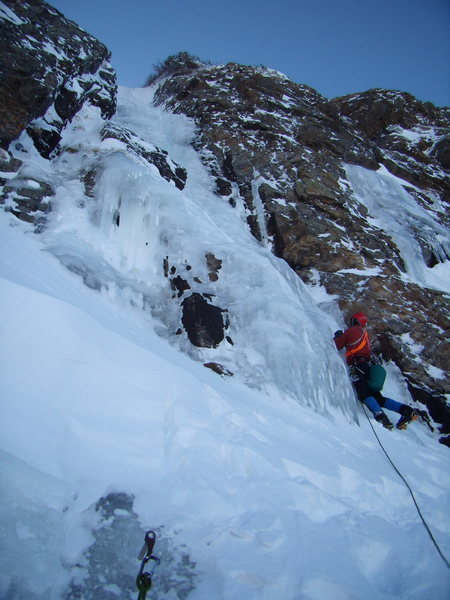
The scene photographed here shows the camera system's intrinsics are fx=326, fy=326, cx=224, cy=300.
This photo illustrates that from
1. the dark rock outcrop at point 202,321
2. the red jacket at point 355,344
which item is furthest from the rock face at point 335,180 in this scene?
the dark rock outcrop at point 202,321

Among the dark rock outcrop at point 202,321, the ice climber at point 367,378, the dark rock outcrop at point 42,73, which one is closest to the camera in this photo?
the dark rock outcrop at point 202,321

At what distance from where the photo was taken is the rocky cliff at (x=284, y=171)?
214 inches

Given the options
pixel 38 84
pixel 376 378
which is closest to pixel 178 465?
pixel 376 378

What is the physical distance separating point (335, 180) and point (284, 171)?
1.49 m

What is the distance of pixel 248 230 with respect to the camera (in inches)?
301

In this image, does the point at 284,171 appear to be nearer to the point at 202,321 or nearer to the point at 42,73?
the point at 42,73

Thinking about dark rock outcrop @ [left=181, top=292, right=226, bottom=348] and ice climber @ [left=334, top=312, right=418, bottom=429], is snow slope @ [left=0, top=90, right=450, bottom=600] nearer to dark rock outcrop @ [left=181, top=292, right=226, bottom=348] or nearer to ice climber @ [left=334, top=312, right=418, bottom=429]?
dark rock outcrop @ [left=181, top=292, right=226, bottom=348]

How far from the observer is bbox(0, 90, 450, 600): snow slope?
4.77 feet

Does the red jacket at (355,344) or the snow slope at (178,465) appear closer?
the snow slope at (178,465)

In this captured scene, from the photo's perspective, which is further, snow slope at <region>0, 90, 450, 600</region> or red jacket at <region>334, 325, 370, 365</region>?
red jacket at <region>334, 325, 370, 365</region>

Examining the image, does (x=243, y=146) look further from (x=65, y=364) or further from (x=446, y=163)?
(x=65, y=364)

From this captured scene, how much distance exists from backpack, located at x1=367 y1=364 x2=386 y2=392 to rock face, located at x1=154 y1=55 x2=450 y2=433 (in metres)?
1.37

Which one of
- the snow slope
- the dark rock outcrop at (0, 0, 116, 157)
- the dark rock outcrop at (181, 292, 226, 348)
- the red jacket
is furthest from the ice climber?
the dark rock outcrop at (0, 0, 116, 157)

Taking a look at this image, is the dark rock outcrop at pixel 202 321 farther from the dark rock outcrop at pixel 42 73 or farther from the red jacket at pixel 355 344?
the dark rock outcrop at pixel 42 73
